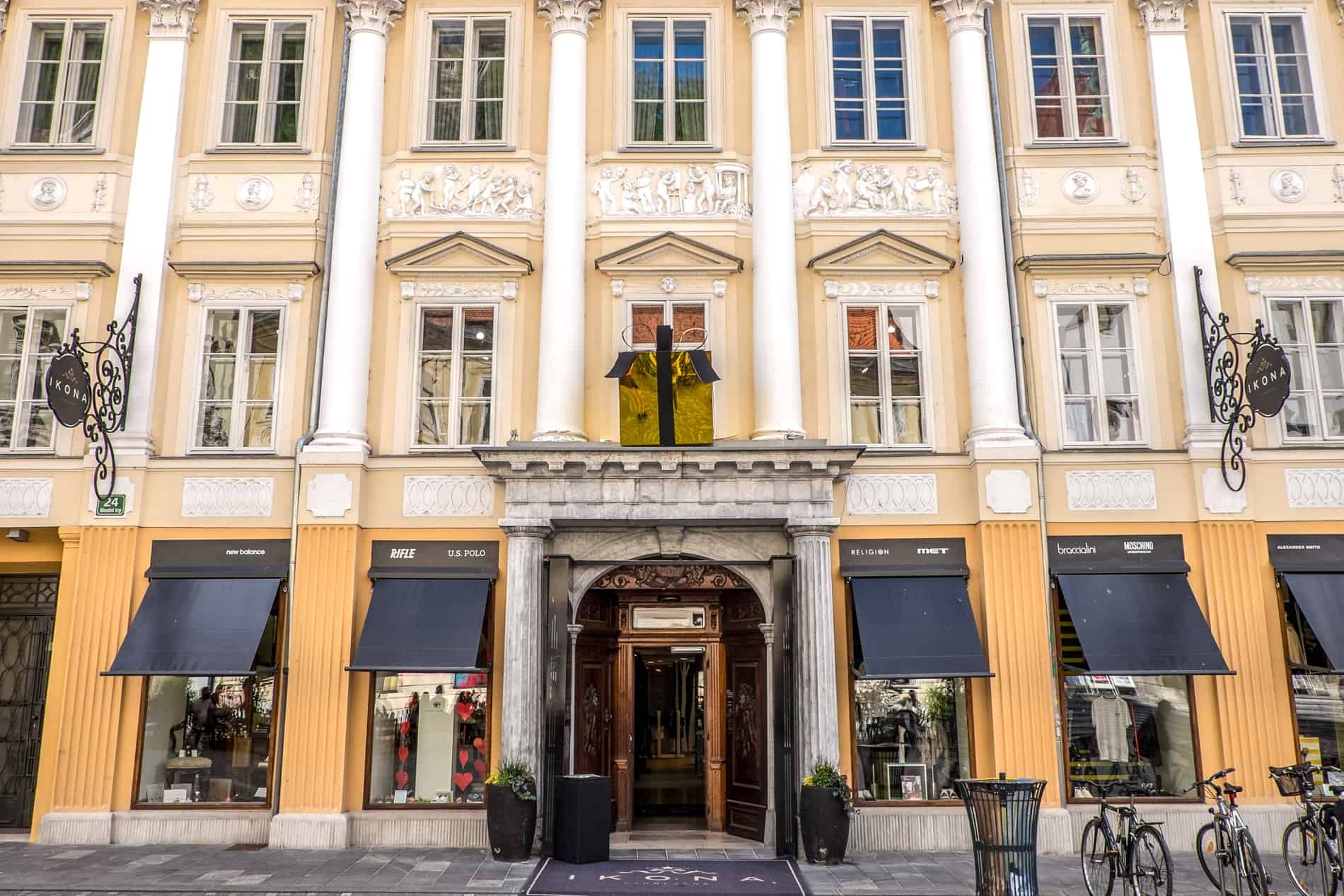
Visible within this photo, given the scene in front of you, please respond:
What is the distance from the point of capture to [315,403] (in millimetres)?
13977

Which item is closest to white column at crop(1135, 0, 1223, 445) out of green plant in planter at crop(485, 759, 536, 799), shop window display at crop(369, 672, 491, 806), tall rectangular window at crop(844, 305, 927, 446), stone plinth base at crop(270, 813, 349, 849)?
tall rectangular window at crop(844, 305, 927, 446)

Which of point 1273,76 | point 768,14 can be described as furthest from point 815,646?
point 1273,76

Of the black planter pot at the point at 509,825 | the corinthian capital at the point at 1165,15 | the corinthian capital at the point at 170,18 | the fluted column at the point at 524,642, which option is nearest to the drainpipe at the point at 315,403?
the corinthian capital at the point at 170,18

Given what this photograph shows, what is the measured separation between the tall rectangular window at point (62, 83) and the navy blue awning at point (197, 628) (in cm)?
671

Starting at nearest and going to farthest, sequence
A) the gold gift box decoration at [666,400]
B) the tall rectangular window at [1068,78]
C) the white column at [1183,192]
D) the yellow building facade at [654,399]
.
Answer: the yellow building facade at [654,399]
the gold gift box decoration at [666,400]
the white column at [1183,192]
the tall rectangular window at [1068,78]

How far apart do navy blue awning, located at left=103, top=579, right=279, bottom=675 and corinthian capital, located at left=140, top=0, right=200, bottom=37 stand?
7.82 m

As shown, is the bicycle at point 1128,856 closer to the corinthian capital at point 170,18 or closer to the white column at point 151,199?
the white column at point 151,199

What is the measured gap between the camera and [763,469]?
13.3 meters

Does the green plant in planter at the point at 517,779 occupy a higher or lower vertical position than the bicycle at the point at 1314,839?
higher

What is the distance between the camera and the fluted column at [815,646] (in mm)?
12672

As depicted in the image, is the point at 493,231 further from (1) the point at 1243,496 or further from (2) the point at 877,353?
(1) the point at 1243,496

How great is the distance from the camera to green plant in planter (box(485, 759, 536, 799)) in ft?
40.0

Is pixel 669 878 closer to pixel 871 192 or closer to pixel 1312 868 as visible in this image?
pixel 1312 868

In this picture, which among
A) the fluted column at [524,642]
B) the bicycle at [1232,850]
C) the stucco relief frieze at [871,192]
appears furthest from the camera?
the stucco relief frieze at [871,192]
